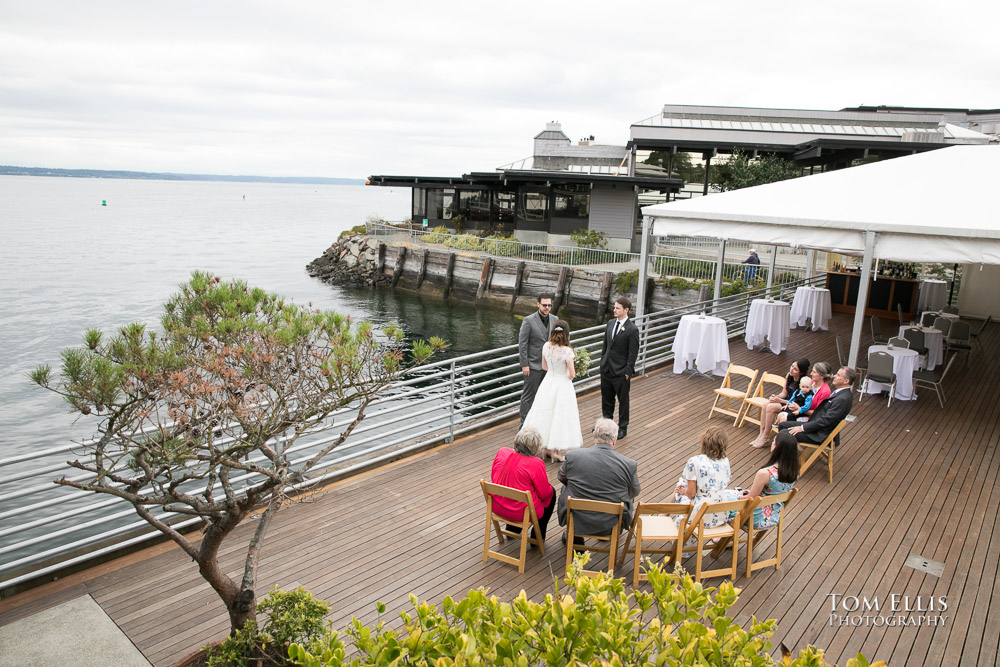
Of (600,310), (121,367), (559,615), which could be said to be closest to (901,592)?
(559,615)

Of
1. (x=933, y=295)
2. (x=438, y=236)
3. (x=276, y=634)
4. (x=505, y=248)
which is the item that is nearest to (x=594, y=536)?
(x=276, y=634)

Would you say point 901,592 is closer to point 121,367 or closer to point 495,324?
point 121,367

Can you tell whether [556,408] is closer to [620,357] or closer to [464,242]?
[620,357]

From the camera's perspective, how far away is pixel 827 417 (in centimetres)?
673

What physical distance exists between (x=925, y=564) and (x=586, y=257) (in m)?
23.9

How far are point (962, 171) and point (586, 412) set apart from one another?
274 inches

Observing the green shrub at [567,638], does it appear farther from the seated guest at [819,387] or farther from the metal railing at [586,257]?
the metal railing at [586,257]

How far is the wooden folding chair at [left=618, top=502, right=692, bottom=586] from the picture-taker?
15.3 ft

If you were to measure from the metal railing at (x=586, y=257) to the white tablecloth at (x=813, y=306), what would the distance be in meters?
6.17

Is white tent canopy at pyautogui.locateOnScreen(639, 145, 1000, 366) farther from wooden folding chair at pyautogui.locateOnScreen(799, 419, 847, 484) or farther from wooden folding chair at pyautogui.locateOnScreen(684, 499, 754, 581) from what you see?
wooden folding chair at pyautogui.locateOnScreen(684, 499, 754, 581)

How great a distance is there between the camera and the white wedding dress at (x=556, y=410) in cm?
698

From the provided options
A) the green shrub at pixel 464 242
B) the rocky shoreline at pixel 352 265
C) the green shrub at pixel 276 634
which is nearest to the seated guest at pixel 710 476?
the green shrub at pixel 276 634

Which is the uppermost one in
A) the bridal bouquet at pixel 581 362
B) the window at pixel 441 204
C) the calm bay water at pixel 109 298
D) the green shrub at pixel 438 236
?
the window at pixel 441 204

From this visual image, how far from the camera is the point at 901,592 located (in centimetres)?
491
